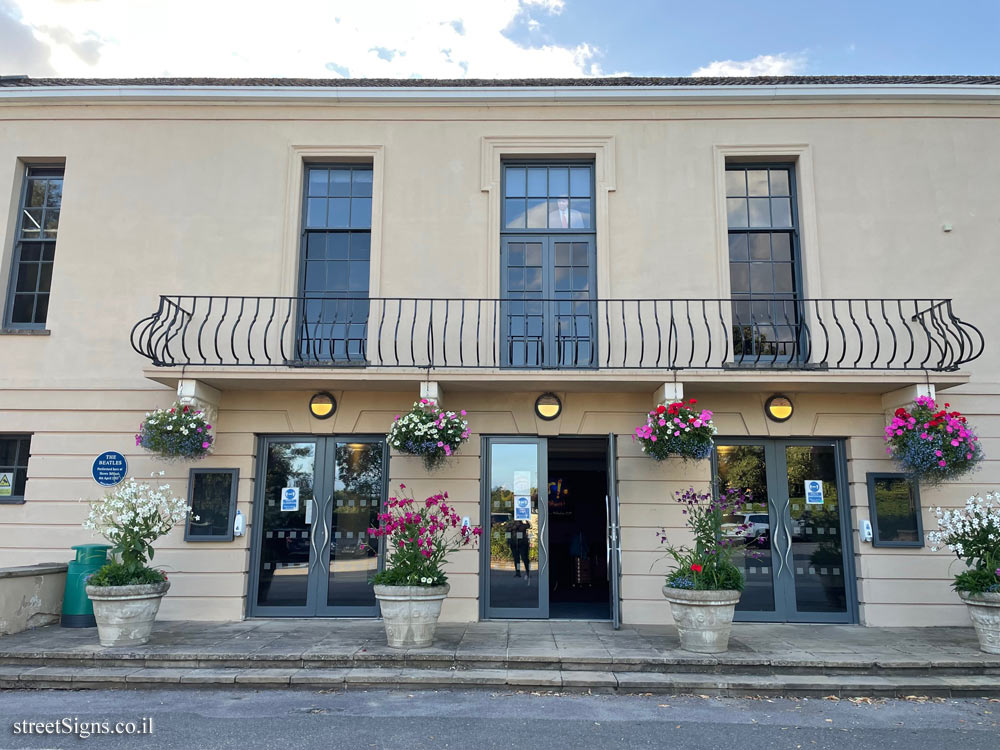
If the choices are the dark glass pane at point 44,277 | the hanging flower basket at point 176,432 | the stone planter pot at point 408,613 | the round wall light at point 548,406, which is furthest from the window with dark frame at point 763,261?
the dark glass pane at point 44,277

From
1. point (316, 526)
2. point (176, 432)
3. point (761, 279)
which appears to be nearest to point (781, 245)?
→ point (761, 279)

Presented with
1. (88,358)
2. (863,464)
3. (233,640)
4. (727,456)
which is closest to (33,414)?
(88,358)

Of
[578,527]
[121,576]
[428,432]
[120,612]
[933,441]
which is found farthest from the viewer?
[578,527]

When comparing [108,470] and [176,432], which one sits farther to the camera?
[108,470]

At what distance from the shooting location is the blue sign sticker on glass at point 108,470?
333 inches

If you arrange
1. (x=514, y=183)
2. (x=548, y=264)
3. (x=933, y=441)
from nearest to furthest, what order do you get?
(x=933, y=441), (x=548, y=264), (x=514, y=183)

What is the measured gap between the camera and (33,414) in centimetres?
867

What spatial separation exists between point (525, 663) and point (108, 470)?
18.0 feet

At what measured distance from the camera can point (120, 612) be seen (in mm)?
6762

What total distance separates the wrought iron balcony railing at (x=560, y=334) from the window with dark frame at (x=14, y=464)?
6.32 feet

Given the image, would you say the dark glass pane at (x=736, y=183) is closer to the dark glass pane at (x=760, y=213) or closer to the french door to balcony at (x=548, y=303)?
the dark glass pane at (x=760, y=213)

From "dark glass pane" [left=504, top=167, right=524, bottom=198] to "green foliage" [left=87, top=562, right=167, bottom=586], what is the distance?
6.09 meters

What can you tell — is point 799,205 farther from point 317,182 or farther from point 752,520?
point 317,182

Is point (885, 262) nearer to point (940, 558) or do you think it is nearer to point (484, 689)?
point (940, 558)
